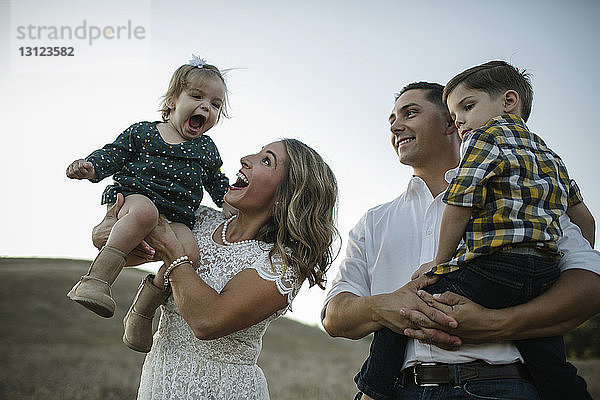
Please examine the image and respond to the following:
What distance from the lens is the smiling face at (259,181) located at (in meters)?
3.14

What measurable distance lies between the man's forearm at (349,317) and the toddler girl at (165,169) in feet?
2.32

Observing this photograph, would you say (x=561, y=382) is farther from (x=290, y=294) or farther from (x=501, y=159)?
(x=290, y=294)

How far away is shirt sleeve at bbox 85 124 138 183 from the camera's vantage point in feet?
10.2

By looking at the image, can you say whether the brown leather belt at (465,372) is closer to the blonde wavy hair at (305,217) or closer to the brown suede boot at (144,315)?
the blonde wavy hair at (305,217)

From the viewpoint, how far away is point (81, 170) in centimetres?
305

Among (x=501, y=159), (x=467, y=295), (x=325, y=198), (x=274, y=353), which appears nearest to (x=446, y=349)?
(x=467, y=295)

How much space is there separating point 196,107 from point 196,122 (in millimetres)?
86

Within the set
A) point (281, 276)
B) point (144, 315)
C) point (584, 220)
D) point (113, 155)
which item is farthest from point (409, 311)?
point (113, 155)

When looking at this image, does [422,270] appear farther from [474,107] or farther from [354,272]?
[474,107]

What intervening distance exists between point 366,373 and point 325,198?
0.94 metres

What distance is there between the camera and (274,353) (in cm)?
1992

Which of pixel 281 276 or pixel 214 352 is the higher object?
pixel 281 276

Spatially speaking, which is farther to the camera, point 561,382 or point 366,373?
point 366,373

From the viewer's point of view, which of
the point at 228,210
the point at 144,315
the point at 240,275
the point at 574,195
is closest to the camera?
the point at 574,195
